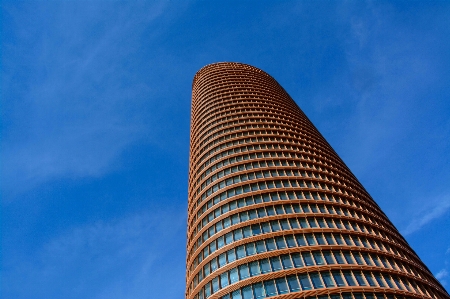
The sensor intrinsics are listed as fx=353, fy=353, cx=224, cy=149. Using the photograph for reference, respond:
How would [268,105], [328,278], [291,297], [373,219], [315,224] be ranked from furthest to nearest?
[268,105]
[373,219]
[315,224]
[328,278]
[291,297]

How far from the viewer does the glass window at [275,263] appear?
43019mm

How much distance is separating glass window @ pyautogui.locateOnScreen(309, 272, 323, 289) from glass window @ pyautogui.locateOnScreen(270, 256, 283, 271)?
12.9 feet

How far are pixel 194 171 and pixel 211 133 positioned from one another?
32.7ft

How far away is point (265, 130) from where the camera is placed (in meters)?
73.9

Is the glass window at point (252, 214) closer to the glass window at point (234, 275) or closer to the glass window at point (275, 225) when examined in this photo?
the glass window at point (275, 225)

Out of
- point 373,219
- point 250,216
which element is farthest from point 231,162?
point 373,219

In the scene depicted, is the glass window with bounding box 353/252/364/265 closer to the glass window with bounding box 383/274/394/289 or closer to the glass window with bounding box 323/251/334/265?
the glass window with bounding box 383/274/394/289

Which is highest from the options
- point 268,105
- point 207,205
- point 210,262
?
point 268,105

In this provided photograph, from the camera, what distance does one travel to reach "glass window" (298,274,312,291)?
40.0 m

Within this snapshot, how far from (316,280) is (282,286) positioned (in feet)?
13.4

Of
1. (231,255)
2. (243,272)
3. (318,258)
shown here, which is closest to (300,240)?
(318,258)

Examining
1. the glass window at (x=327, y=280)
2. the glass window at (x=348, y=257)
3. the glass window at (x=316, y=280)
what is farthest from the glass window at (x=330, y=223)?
the glass window at (x=316, y=280)

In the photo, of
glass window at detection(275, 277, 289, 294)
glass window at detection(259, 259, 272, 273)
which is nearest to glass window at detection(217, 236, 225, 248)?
glass window at detection(259, 259, 272, 273)

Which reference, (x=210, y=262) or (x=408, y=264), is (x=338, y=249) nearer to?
(x=408, y=264)
